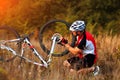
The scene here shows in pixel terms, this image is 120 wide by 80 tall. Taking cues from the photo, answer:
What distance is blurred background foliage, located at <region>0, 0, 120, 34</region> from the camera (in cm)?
2403

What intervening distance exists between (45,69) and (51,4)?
14.1m

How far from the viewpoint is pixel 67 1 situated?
2533 centimetres

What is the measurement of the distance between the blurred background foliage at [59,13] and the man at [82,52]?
35.4ft

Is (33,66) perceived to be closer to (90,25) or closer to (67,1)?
(90,25)

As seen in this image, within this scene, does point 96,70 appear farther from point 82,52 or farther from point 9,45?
point 9,45

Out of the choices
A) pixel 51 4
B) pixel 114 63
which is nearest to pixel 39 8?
pixel 51 4

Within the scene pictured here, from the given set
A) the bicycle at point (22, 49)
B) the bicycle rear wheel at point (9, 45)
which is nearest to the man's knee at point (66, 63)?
the bicycle at point (22, 49)

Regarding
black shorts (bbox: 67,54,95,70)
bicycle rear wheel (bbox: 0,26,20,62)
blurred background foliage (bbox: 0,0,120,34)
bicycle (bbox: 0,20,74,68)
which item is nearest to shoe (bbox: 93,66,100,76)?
black shorts (bbox: 67,54,95,70)

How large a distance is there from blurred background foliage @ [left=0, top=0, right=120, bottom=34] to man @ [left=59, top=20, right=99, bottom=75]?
424 inches

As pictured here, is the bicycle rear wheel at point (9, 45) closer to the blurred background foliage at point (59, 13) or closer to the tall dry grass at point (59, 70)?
the tall dry grass at point (59, 70)

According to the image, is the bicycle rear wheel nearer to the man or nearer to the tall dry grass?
the tall dry grass

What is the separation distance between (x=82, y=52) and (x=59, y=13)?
13929mm

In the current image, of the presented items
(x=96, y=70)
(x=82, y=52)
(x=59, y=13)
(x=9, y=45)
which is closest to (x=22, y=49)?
(x=9, y=45)

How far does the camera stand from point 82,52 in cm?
1173
